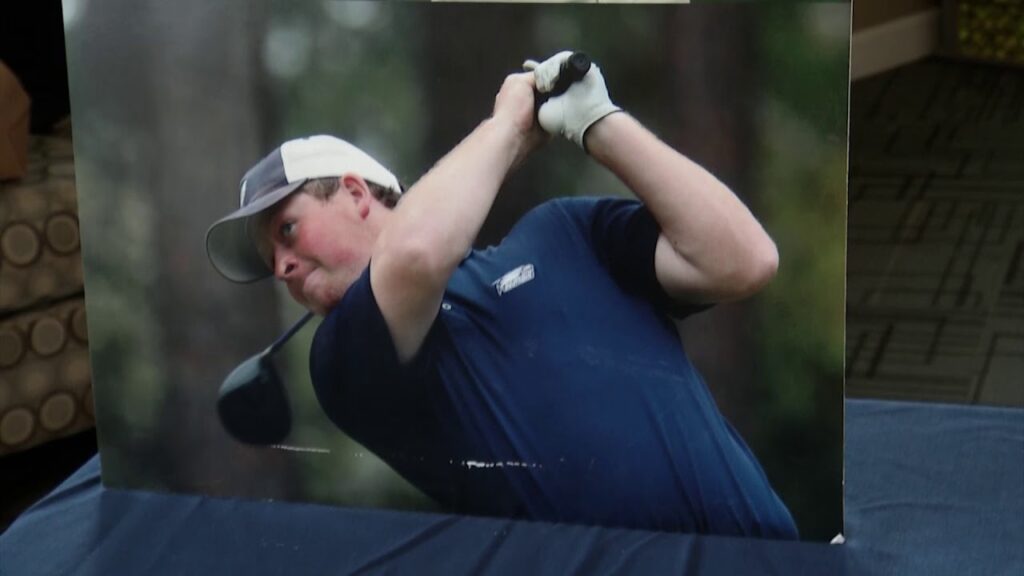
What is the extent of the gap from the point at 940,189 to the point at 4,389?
6.39ft

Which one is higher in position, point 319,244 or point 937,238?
point 319,244

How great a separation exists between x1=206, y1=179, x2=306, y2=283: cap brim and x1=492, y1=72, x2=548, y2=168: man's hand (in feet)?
0.57

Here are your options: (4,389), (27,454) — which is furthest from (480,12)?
(27,454)

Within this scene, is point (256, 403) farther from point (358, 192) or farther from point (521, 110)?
point (521, 110)

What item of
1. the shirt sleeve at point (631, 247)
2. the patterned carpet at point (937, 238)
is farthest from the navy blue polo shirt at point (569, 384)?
the patterned carpet at point (937, 238)

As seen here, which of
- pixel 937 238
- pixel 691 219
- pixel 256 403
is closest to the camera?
pixel 691 219

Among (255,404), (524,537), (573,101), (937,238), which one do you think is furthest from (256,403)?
(937,238)

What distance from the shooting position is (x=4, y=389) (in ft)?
5.52

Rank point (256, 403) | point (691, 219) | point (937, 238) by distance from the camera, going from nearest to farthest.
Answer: point (691, 219)
point (256, 403)
point (937, 238)

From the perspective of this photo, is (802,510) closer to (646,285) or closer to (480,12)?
(646,285)

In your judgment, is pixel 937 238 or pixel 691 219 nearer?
pixel 691 219

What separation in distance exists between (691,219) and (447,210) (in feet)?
0.52

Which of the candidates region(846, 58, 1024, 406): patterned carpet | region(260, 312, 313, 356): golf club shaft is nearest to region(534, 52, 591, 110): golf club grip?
region(260, 312, 313, 356): golf club shaft

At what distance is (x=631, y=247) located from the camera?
2.83 ft
